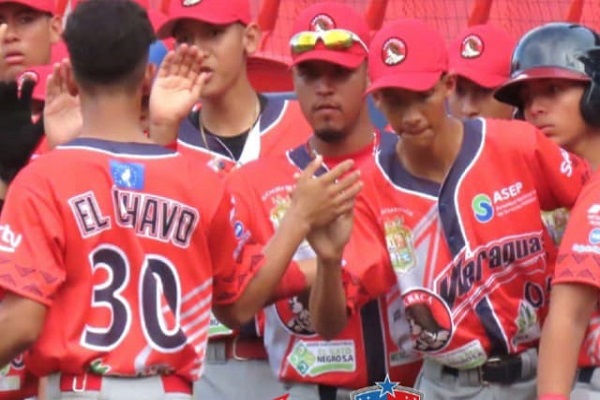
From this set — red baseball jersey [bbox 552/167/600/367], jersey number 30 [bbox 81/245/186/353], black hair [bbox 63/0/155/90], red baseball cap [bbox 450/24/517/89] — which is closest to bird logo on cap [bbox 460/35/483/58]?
red baseball cap [bbox 450/24/517/89]

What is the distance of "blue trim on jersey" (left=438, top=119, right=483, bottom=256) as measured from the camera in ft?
18.1

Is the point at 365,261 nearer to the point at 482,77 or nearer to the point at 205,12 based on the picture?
the point at 205,12

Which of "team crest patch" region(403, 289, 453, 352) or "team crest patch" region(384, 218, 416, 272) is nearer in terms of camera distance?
"team crest patch" region(403, 289, 453, 352)

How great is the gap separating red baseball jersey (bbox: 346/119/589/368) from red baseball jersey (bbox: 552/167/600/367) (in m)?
0.37

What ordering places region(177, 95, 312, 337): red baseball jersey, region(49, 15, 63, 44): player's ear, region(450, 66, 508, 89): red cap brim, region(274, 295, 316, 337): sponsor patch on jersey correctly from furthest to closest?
region(450, 66, 508, 89): red cap brim < region(49, 15, 63, 44): player's ear < region(177, 95, 312, 337): red baseball jersey < region(274, 295, 316, 337): sponsor patch on jersey

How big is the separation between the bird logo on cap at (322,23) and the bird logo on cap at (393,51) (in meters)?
0.56

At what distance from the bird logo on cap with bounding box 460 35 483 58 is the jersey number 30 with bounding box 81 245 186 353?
10.5 feet

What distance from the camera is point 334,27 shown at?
20.6ft

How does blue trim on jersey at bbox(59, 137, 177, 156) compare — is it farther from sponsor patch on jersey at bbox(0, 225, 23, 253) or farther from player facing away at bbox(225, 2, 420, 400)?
player facing away at bbox(225, 2, 420, 400)

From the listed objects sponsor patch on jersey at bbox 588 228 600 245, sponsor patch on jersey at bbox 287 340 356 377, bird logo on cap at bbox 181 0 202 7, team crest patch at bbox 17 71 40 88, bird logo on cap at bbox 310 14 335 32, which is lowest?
sponsor patch on jersey at bbox 287 340 356 377

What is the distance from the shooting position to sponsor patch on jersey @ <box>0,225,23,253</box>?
4.23 m

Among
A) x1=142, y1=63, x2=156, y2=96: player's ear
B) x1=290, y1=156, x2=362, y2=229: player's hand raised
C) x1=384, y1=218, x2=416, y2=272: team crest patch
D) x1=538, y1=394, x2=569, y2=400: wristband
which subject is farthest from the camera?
x1=384, y1=218, x2=416, y2=272: team crest patch

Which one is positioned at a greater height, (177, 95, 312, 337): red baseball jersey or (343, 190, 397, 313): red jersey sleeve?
(177, 95, 312, 337): red baseball jersey

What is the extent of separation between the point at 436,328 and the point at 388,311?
1.46 feet
